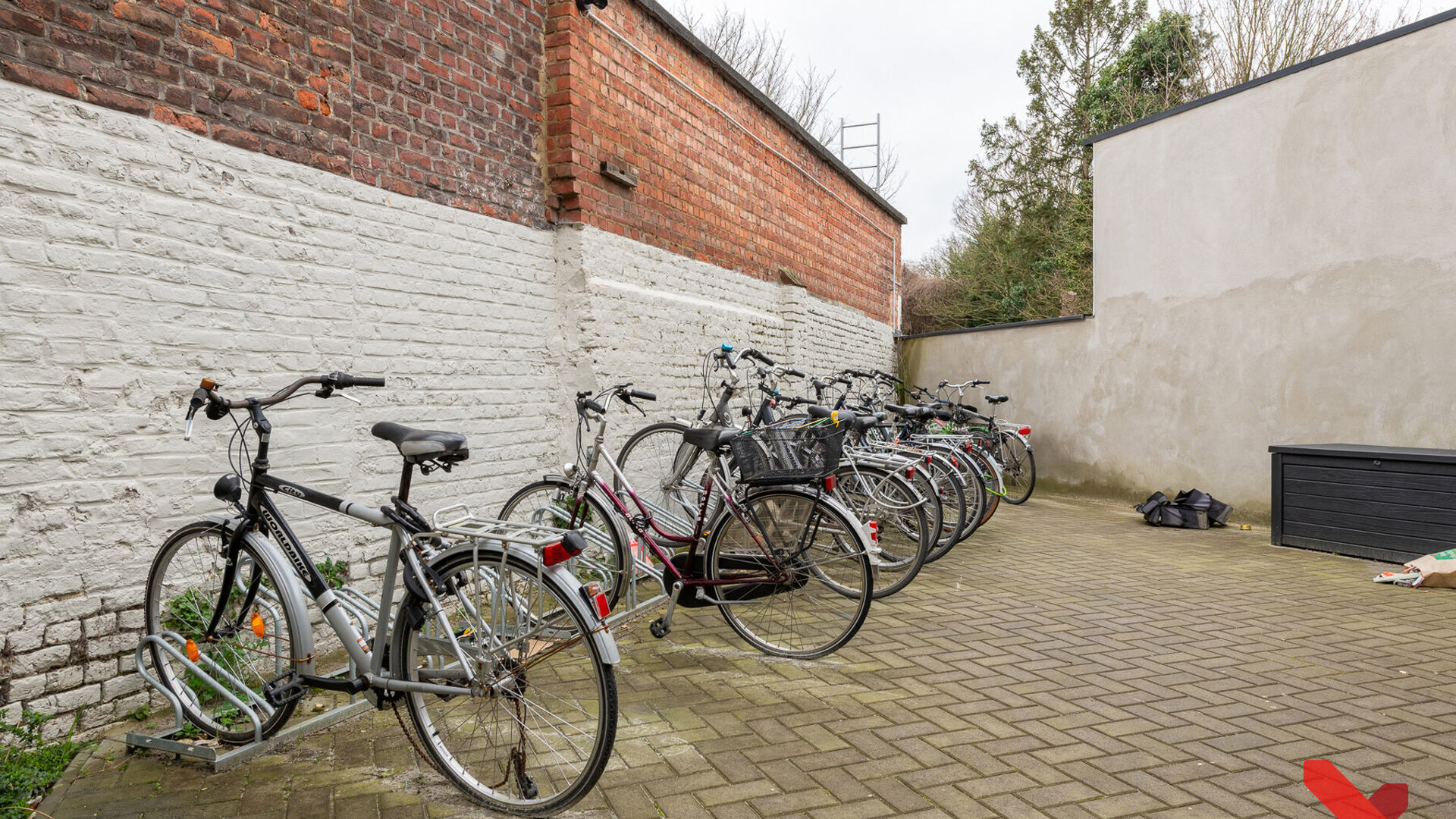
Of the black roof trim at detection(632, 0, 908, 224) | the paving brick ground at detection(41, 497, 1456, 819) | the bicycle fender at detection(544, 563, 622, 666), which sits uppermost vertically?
the black roof trim at detection(632, 0, 908, 224)

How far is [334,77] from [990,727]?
12.2 feet

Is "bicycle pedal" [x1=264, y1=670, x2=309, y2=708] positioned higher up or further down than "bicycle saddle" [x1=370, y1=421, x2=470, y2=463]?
further down

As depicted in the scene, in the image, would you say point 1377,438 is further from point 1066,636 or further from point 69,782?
point 69,782

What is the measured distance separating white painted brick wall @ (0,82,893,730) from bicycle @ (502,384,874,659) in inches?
41.3

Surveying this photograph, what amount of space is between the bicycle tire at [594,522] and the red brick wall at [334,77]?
1.54 metres

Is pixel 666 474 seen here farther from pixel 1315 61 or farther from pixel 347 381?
pixel 1315 61

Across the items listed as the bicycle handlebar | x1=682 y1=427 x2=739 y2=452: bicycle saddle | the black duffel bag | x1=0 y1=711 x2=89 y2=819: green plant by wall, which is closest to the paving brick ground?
x1=0 y1=711 x2=89 y2=819: green plant by wall

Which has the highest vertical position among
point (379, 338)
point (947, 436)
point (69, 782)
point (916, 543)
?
point (379, 338)

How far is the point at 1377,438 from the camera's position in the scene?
6.94 meters

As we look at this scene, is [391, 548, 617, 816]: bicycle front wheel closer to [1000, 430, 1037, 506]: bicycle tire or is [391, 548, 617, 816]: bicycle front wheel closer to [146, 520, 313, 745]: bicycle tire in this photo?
[146, 520, 313, 745]: bicycle tire

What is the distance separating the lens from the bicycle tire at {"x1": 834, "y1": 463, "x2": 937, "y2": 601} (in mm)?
4750

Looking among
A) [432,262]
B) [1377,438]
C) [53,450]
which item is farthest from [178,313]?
[1377,438]

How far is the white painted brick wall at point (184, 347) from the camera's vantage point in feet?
8.81

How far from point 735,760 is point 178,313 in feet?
8.18
